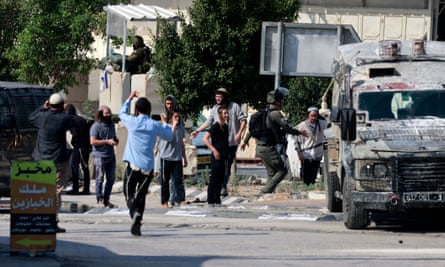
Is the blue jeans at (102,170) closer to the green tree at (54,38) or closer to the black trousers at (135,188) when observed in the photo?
the black trousers at (135,188)

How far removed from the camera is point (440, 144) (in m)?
15.7

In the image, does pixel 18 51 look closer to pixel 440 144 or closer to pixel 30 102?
pixel 30 102

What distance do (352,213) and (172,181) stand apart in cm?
470

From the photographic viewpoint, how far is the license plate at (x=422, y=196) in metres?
15.5

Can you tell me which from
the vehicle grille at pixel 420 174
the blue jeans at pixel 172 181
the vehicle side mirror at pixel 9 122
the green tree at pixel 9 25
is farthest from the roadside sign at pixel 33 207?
the green tree at pixel 9 25

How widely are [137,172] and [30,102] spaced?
592cm

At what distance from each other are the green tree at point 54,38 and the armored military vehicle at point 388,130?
72.8ft

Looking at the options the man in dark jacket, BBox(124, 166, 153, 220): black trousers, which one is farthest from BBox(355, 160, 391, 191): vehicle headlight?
the man in dark jacket

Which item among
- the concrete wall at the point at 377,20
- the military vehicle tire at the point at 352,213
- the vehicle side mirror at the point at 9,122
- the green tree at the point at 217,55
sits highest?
the concrete wall at the point at 377,20

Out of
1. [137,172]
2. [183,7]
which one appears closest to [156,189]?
[137,172]

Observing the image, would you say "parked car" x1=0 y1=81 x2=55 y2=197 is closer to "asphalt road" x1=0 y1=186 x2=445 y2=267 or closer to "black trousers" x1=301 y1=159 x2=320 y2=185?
"asphalt road" x1=0 y1=186 x2=445 y2=267

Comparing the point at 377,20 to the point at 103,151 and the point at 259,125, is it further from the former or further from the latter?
the point at 103,151

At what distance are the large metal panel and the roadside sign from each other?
35.2ft

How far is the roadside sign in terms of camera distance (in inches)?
505
